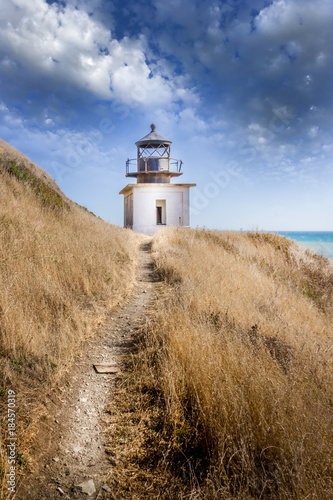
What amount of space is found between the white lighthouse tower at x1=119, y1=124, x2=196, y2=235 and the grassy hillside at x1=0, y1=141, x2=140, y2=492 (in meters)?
15.0

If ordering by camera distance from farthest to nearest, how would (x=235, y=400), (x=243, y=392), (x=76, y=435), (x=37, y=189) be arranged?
(x=37, y=189) < (x=76, y=435) < (x=243, y=392) < (x=235, y=400)

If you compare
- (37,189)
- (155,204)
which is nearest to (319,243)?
(155,204)

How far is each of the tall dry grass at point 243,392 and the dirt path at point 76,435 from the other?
0.57 metres

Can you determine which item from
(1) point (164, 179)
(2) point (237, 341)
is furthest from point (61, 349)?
(1) point (164, 179)

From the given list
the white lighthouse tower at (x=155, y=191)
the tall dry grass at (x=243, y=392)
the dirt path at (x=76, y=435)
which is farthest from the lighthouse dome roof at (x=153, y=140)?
the dirt path at (x=76, y=435)

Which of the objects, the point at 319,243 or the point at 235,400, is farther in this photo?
the point at 319,243

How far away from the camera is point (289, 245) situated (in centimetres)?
1446

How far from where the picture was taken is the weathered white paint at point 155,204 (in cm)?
2481

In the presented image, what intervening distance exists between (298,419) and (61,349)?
2769 mm

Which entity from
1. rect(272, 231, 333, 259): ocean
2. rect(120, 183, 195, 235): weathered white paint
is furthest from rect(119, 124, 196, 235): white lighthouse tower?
rect(272, 231, 333, 259): ocean

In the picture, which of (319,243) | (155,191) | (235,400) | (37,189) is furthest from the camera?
(319,243)

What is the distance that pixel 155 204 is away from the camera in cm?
2517

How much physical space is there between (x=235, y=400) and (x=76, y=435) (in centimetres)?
157

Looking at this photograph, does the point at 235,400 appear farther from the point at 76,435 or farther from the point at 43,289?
the point at 43,289
